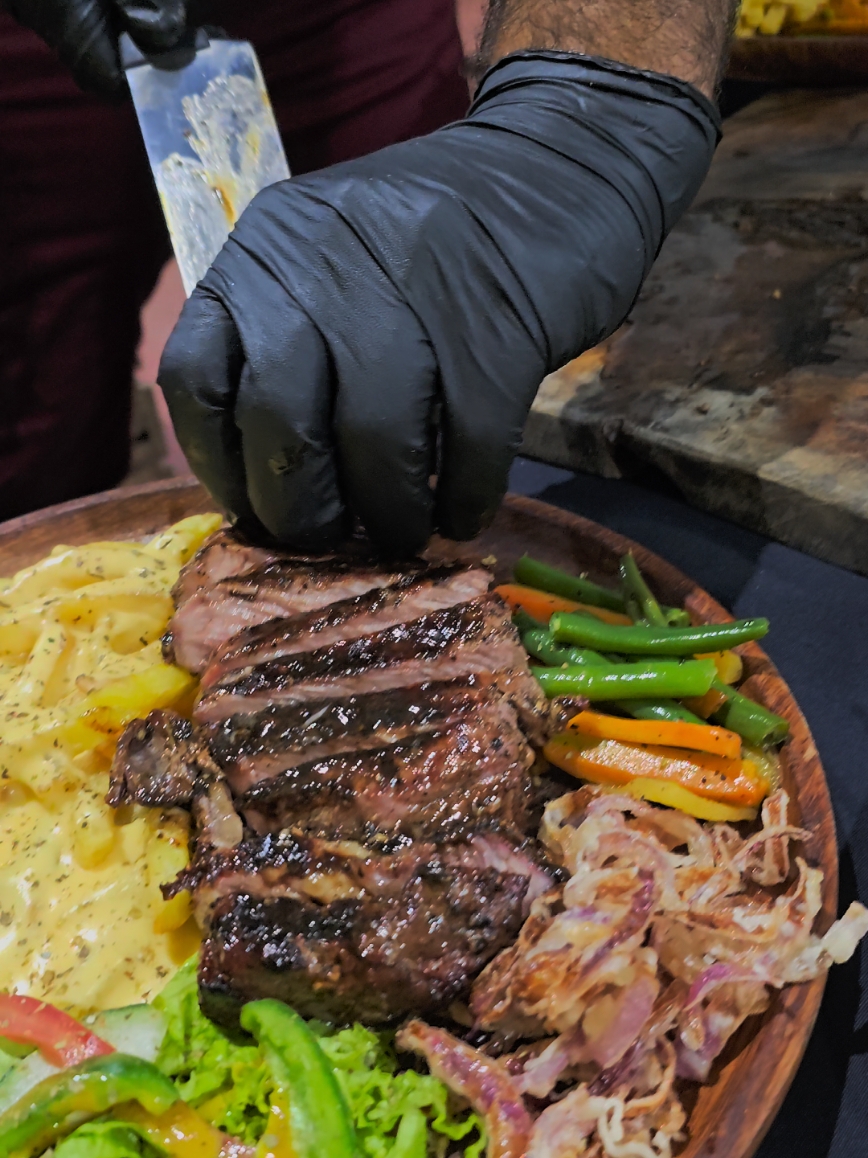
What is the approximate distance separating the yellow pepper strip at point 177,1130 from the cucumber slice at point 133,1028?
0.10 metres

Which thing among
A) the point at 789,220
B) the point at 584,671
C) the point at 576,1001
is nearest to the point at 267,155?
the point at 584,671

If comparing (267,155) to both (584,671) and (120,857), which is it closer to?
(584,671)

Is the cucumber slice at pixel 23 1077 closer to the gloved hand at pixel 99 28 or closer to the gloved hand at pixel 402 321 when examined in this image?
the gloved hand at pixel 402 321

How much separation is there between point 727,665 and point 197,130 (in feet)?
6.72

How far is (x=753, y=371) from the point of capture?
334 centimetres

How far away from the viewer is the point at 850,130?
4.82 metres

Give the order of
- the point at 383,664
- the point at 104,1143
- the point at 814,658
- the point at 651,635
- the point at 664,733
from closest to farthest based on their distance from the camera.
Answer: the point at 104,1143
the point at 383,664
the point at 664,733
the point at 651,635
the point at 814,658

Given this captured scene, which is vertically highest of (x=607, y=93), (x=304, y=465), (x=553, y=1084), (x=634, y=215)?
(x=607, y=93)

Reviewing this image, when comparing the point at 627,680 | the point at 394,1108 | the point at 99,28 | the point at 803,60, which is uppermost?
the point at 99,28

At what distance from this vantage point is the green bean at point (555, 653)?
2.13 metres

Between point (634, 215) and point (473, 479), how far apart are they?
841 mm

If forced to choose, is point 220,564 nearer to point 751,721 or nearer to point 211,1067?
point 211,1067

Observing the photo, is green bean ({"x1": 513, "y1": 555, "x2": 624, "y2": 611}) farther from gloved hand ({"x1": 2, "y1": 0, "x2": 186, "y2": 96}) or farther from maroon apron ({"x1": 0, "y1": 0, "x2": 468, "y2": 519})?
maroon apron ({"x1": 0, "y1": 0, "x2": 468, "y2": 519})

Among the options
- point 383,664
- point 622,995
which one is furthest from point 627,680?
point 622,995
